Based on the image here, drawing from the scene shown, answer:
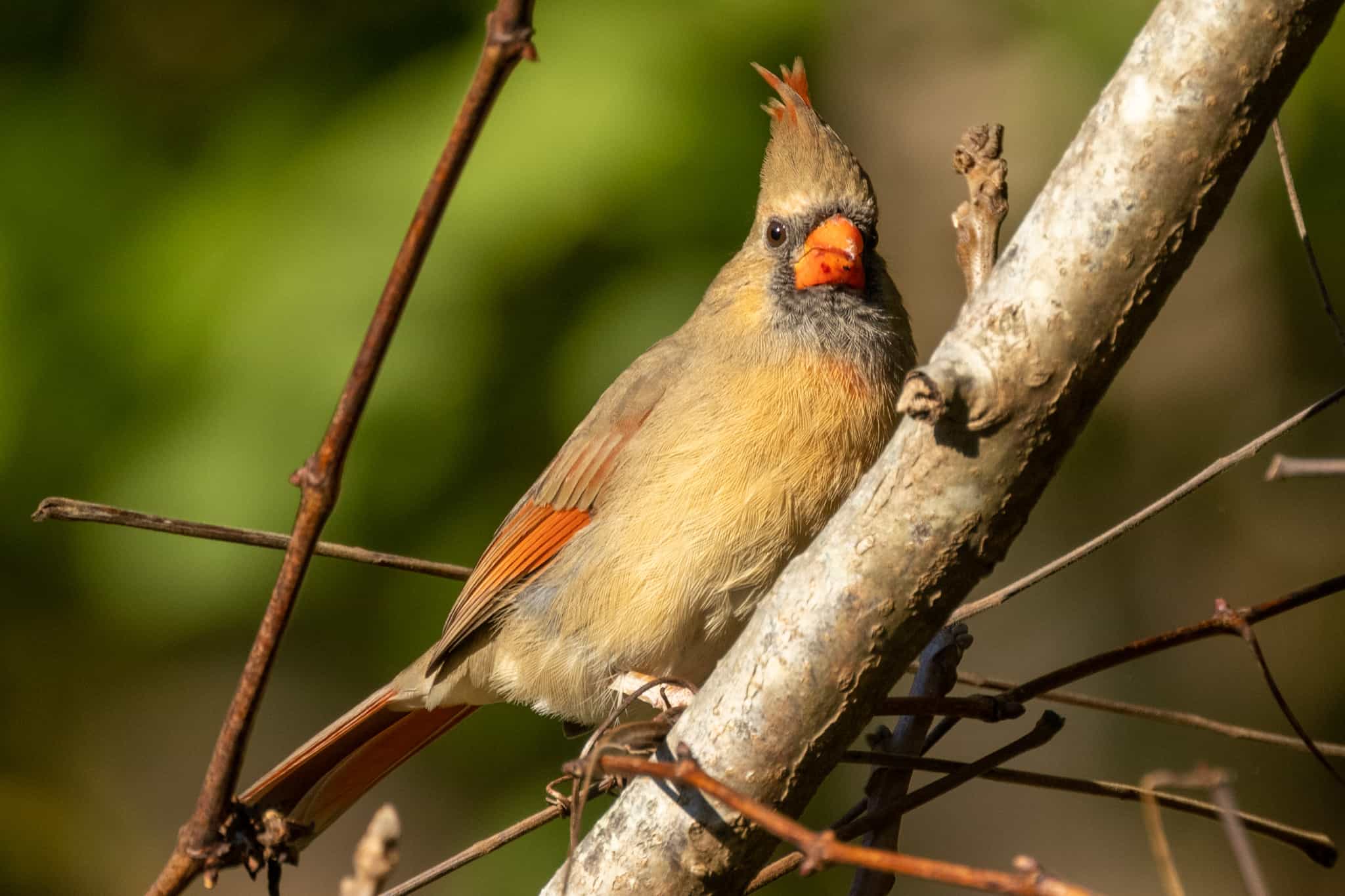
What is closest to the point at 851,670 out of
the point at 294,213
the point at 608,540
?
the point at 608,540

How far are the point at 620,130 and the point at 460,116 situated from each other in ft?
5.83

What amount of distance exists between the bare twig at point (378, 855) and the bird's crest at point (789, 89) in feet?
7.11

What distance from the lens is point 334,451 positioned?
1.40m

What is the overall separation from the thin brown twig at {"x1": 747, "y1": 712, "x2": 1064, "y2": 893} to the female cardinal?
70 centimetres

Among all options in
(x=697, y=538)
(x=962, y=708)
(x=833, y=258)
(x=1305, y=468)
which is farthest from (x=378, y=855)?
(x=833, y=258)

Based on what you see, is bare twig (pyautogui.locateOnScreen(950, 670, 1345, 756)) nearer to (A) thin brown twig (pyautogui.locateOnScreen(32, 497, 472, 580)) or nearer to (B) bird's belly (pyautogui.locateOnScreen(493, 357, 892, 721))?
(B) bird's belly (pyautogui.locateOnScreen(493, 357, 892, 721))

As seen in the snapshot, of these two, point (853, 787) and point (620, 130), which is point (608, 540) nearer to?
point (620, 130)

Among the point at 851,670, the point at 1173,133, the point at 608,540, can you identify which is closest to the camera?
the point at 1173,133

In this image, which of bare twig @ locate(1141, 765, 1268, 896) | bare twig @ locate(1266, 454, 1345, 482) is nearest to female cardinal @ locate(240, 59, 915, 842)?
bare twig @ locate(1141, 765, 1268, 896)

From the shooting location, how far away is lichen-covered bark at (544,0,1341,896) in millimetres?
1397

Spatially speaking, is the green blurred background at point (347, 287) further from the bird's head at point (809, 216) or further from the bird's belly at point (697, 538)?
the bird's belly at point (697, 538)

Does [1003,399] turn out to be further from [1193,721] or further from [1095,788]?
[1193,721]

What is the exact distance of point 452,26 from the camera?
330 centimetres

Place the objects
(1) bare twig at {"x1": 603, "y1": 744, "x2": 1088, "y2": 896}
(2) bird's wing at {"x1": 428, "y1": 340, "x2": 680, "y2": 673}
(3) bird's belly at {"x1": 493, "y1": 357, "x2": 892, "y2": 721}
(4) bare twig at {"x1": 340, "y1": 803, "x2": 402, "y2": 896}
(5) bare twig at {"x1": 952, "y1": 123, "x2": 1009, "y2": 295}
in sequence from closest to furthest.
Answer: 1. (4) bare twig at {"x1": 340, "y1": 803, "x2": 402, "y2": 896}
2. (1) bare twig at {"x1": 603, "y1": 744, "x2": 1088, "y2": 896}
3. (5) bare twig at {"x1": 952, "y1": 123, "x2": 1009, "y2": 295}
4. (3) bird's belly at {"x1": 493, "y1": 357, "x2": 892, "y2": 721}
5. (2) bird's wing at {"x1": 428, "y1": 340, "x2": 680, "y2": 673}
